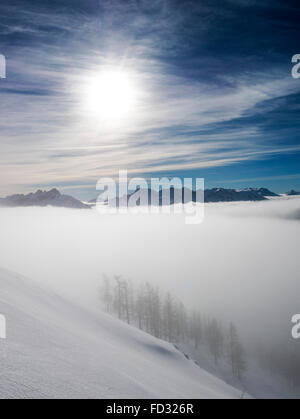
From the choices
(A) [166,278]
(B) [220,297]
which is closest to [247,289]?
(B) [220,297]

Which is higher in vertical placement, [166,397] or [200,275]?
[166,397]

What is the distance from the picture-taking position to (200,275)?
194 meters

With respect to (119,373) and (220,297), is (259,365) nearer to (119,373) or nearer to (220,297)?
(220,297)

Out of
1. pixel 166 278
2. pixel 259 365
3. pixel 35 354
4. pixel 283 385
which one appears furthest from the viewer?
pixel 166 278

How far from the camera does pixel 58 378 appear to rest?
5445 millimetres

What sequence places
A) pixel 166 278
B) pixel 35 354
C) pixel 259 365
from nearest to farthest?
1. pixel 35 354
2. pixel 259 365
3. pixel 166 278

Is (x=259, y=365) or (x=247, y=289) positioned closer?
(x=259, y=365)
